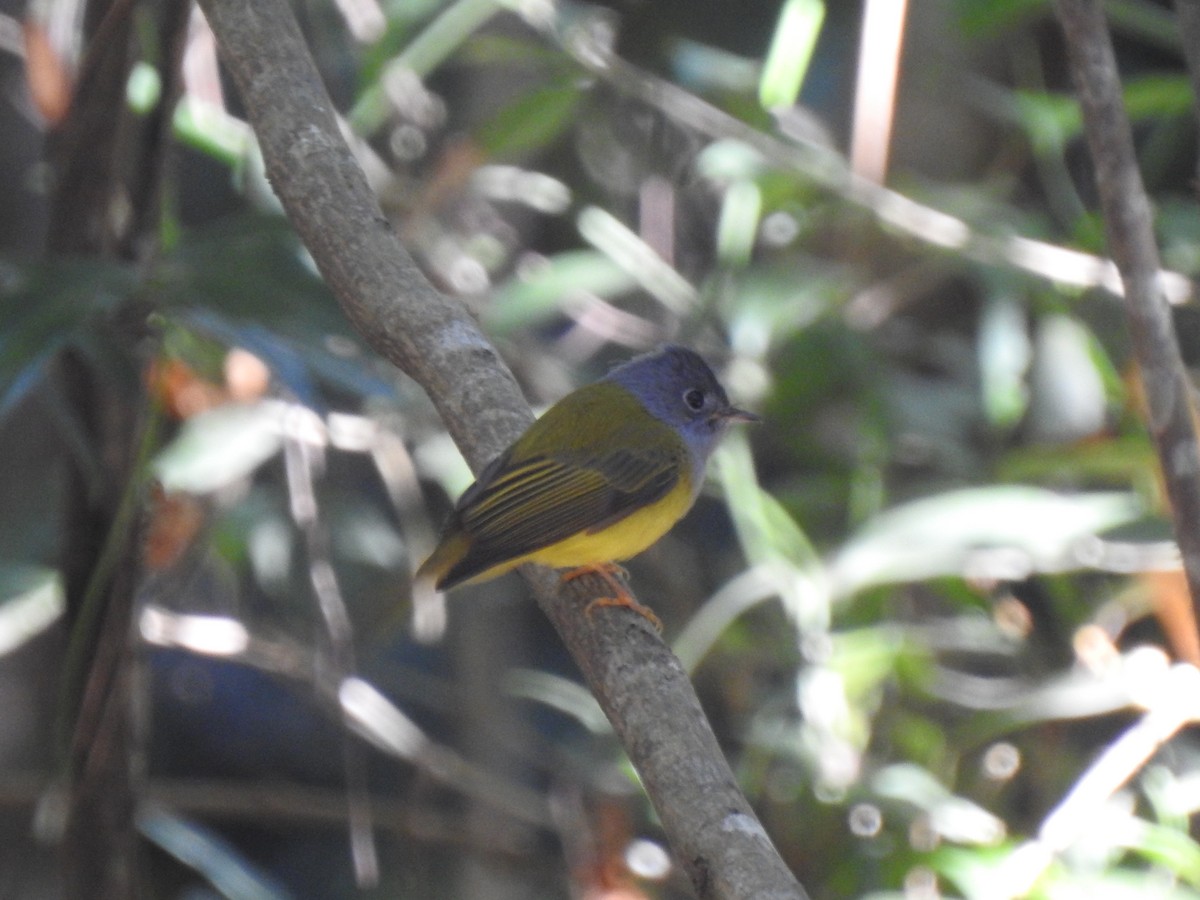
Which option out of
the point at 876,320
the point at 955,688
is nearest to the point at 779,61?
the point at 876,320

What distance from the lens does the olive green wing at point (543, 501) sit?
2.65 m

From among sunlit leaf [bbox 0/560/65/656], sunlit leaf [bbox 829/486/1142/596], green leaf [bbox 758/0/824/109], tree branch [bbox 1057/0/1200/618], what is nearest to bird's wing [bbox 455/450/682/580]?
sunlit leaf [bbox 829/486/1142/596]

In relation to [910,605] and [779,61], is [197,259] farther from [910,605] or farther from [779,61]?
[910,605]

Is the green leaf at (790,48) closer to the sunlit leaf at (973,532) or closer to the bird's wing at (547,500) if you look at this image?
A: the bird's wing at (547,500)

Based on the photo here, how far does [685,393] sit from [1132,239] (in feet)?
4.64

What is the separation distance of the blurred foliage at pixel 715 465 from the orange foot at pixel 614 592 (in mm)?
525

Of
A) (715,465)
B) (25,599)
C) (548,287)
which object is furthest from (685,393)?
(25,599)

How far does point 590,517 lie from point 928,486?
5.60 ft

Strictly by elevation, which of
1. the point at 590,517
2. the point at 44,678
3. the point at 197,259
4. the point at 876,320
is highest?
the point at 197,259

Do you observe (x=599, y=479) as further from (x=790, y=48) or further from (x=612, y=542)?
(x=790, y=48)

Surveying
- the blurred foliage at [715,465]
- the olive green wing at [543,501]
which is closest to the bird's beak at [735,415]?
the blurred foliage at [715,465]

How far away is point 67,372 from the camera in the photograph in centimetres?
308

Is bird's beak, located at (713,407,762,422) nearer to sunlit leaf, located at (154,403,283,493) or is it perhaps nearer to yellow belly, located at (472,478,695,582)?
yellow belly, located at (472,478,695,582)

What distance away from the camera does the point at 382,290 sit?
2.42 metres
